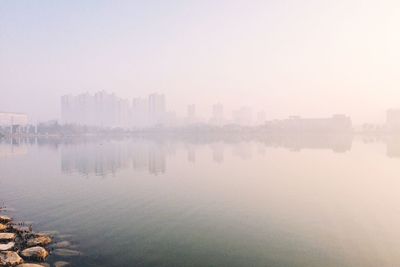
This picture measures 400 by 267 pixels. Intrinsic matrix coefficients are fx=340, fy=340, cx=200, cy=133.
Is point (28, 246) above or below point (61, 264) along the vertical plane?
above

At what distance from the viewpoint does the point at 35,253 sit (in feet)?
53.4

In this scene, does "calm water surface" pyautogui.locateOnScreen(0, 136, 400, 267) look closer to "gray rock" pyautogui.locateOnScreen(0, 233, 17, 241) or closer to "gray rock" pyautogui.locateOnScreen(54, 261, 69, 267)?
"gray rock" pyautogui.locateOnScreen(54, 261, 69, 267)

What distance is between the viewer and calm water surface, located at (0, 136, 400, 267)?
17359 mm

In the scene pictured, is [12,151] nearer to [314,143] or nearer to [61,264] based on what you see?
[61,264]

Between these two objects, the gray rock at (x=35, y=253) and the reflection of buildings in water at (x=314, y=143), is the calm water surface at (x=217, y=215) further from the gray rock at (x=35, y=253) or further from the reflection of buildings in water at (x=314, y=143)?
the reflection of buildings in water at (x=314, y=143)

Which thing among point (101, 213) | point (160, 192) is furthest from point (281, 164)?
point (101, 213)

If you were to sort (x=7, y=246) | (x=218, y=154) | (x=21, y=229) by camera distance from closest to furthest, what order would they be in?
(x=7, y=246), (x=21, y=229), (x=218, y=154)

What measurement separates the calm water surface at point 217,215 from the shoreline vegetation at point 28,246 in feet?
2.02

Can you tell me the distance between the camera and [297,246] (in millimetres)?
18484

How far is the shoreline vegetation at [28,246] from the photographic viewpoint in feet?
51.0

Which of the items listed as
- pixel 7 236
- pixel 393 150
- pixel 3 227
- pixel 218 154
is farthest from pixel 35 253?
pixel 393 150

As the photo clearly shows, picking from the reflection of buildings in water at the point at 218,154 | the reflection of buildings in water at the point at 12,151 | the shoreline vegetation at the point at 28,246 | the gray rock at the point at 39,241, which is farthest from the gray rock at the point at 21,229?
the reflection of buildings in water at the point at 12,151

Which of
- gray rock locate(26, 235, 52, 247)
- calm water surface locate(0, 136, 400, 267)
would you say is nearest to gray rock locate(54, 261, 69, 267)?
calm water surface locate(0, 136, 400, 267)

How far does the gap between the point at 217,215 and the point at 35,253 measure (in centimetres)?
1239
